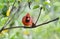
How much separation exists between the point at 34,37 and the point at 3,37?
410 millimetres

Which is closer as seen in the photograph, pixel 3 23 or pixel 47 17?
pixel 3 23

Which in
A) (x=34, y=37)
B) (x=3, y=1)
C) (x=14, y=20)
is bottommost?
(x=34, y=37)

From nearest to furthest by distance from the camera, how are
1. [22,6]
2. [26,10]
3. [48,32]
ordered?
[22,6]
[26,10]
[48,32]

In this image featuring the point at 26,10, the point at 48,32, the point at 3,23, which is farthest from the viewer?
the point at 48,32

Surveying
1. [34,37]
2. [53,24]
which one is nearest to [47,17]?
[53,24]

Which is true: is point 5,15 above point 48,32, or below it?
above

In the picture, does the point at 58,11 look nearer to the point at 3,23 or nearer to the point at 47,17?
the point at 47,17

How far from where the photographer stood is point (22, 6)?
3.93 feet

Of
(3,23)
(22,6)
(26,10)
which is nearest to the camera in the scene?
(3,23)

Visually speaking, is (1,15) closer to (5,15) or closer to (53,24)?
(5,15)

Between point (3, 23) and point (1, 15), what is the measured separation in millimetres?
63

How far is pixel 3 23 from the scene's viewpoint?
1.03 metres

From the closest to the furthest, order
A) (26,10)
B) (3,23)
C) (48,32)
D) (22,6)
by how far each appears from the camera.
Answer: (3,23)
(22,6)
(26,10)
(48,32)

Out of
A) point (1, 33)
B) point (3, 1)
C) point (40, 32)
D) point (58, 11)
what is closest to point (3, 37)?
point (1, 33)
